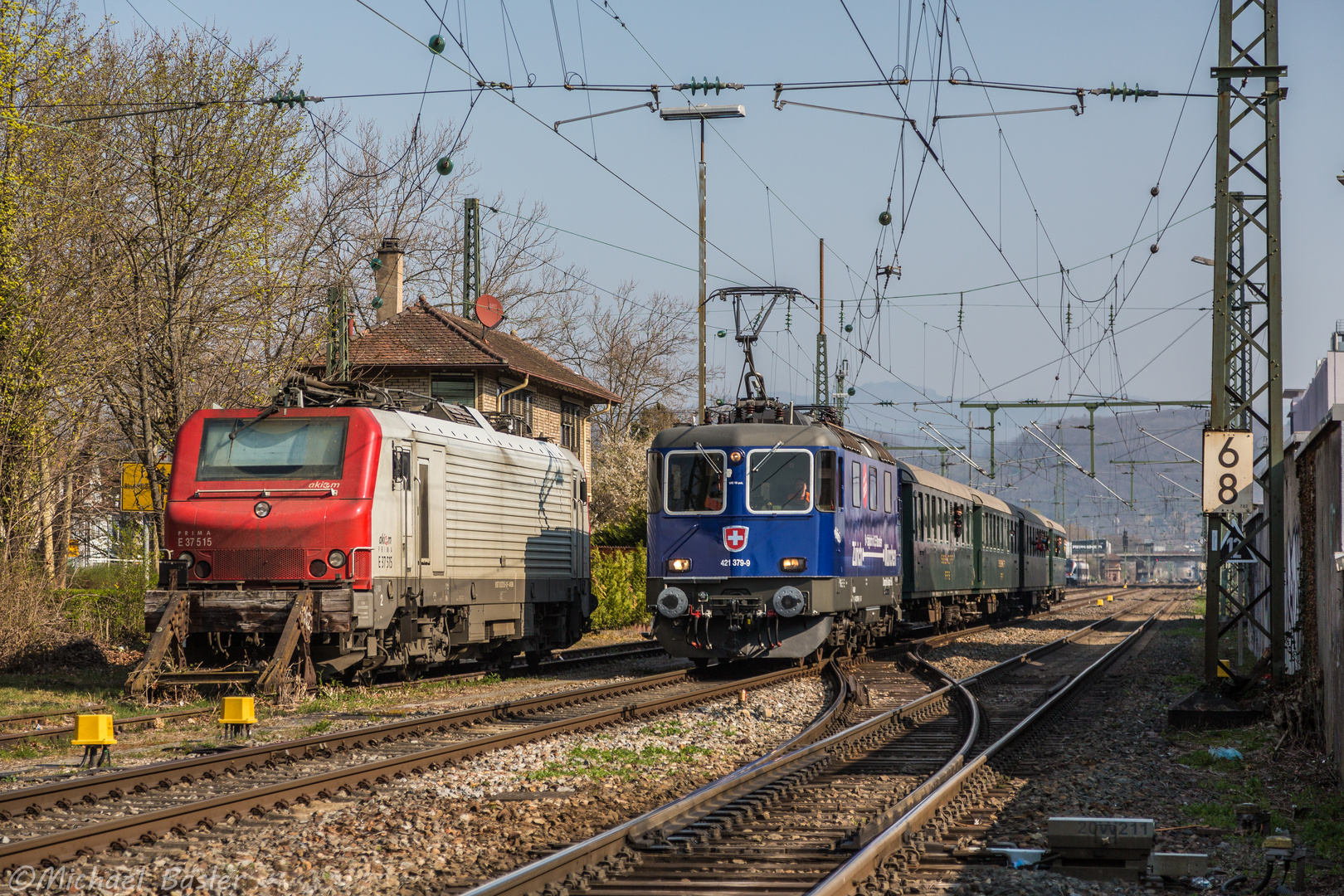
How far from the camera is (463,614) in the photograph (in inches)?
671

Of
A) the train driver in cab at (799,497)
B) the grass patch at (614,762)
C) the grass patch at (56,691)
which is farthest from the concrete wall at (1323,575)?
the grass patch at (56,691)

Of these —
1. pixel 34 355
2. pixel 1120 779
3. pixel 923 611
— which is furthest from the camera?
pixel 923 611

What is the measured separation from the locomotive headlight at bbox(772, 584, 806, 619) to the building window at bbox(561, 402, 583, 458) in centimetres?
2122

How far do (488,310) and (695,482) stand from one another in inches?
638

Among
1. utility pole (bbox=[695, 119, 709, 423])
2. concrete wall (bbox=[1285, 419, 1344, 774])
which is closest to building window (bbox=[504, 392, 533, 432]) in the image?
utility pole (bbox=[695, 119, 709, 423])

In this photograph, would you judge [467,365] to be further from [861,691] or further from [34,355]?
[861,691]

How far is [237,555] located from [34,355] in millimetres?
6643

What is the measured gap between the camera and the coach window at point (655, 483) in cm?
1797

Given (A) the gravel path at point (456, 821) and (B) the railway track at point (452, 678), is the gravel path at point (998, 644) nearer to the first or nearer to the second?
(B) the railway track at point (452, 678)

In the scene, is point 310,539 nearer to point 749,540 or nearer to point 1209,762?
point 749,540

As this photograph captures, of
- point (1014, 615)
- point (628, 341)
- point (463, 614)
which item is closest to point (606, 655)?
point (463, 614)

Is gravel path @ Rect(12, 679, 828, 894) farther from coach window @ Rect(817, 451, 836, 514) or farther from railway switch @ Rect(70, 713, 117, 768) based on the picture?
coach window @ Rect(817, 451, 836, 514)

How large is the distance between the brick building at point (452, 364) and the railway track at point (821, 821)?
19941 millimetres

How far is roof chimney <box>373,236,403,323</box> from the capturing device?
112 feet
